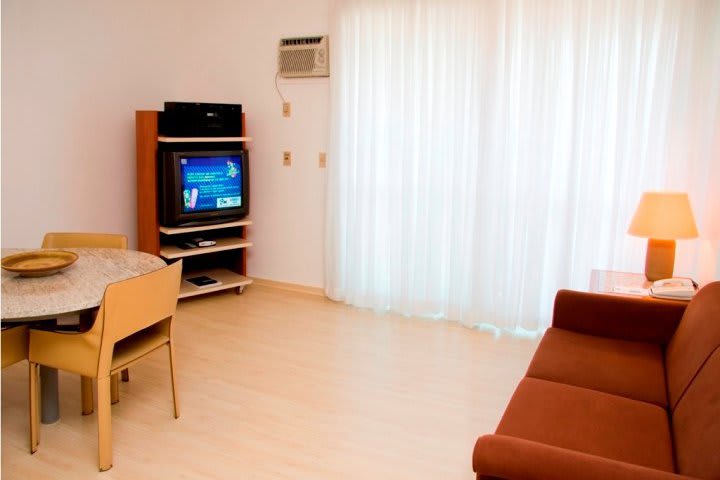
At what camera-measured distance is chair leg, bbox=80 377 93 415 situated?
3.03 meters

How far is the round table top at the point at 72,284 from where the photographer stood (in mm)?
2365

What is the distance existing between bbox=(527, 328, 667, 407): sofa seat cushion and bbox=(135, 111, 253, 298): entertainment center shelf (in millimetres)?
2887

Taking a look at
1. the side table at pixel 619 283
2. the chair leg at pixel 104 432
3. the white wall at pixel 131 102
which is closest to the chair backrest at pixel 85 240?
the white wall at pixel 131 102

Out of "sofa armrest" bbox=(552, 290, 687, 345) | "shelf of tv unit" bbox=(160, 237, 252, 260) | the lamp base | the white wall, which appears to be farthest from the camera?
"shelf of tv unit" bbox=(160, 237, 252, 260)

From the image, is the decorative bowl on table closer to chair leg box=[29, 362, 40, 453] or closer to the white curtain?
chair leg box=[29, 362, 40, 453]

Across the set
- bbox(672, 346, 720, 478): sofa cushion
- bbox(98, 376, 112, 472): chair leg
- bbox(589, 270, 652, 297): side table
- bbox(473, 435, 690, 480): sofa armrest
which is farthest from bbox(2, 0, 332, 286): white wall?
bbox(473, 435, 690, 480): sofa armrest

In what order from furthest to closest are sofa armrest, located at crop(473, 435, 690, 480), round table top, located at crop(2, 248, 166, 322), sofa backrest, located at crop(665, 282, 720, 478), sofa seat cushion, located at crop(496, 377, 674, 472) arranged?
1. round table top, located at crop(2, 248, 166, 322)
2. sofa seat cushion, located at crop(496, 377, 674, 472)
3. sofa backrest, located at crop(665, 282, 720, 478)
4. sofa armrest, located at crop(473, 435, 690, 480)

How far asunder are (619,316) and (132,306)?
7.45ft

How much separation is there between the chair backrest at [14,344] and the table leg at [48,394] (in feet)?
0.76

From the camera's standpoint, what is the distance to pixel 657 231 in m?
3.18

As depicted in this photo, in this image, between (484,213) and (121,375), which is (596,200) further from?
(121,375)

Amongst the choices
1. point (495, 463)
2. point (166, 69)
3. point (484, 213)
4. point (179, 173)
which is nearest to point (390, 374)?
point (484, 213)

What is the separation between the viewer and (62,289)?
2.58 m

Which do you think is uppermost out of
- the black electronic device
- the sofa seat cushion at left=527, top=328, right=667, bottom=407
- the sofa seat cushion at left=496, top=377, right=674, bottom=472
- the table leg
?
the black electronic device
